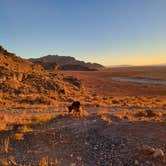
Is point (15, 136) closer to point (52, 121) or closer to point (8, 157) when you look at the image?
point (8, 157)

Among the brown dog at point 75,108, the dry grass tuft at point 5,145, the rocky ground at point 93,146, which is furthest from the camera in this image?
the brown dog at point 75,108

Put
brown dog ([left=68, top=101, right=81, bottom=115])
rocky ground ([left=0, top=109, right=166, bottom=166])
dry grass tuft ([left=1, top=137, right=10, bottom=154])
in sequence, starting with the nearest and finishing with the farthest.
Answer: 1. rocky ground ([left=0, top=109, right=166, bottom=166])
2. dry grass tuft ([left=1, top=137, right=10, bottom=154])
3. brown dog ([left=68, top=101, right=81, bottom=115])

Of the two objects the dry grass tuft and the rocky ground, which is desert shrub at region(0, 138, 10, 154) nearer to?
the dry grass tuft

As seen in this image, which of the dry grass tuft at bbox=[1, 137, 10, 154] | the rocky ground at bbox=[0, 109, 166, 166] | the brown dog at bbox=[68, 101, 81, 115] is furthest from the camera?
the brown dog at bbox=[68, 101, 81, 115]

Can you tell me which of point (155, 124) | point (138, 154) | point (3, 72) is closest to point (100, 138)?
point (138, 154)

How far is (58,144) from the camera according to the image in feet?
27.3

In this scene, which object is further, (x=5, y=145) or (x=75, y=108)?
(x=75, y=108)

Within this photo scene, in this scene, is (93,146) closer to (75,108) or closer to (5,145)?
(5,145)

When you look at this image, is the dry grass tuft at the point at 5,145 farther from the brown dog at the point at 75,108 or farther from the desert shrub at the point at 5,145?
the brown dog at the point at 75,108

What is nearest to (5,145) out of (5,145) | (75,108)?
(5,145)

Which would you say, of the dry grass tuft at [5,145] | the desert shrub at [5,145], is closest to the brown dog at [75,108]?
the dry grass tuft at [5,145]

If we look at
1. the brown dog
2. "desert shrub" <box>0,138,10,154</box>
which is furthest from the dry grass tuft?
the brown dog

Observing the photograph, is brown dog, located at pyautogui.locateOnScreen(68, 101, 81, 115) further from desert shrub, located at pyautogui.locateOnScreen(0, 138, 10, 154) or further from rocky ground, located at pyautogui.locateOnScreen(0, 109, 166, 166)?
desert shrub, located at pyautogui.locateOnScreen(0, 138, 10, 154)

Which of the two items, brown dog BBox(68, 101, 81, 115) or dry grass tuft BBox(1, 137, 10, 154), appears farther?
brown dog BBox(68, 101, 81, 115)
